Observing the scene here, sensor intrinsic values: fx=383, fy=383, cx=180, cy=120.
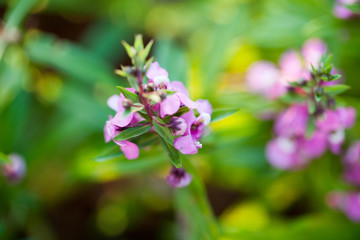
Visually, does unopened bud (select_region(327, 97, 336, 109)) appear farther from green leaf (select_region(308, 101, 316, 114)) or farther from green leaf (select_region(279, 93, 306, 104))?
green leaf (select_region(279, 93, 306, 104))

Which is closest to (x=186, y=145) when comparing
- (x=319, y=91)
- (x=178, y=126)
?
(x=178, y=126)

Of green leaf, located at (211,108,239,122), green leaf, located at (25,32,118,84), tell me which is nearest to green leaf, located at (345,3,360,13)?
green leaf, located at (211,108,239,122)

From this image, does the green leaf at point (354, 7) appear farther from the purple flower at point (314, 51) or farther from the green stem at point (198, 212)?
the green stem at point (198, 212)

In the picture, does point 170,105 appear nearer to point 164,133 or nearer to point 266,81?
point 164,133

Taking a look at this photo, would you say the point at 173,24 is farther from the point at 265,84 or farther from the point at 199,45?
the point at 265,84

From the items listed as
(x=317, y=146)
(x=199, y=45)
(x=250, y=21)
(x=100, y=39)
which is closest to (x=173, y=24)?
(x=199, y=45)
